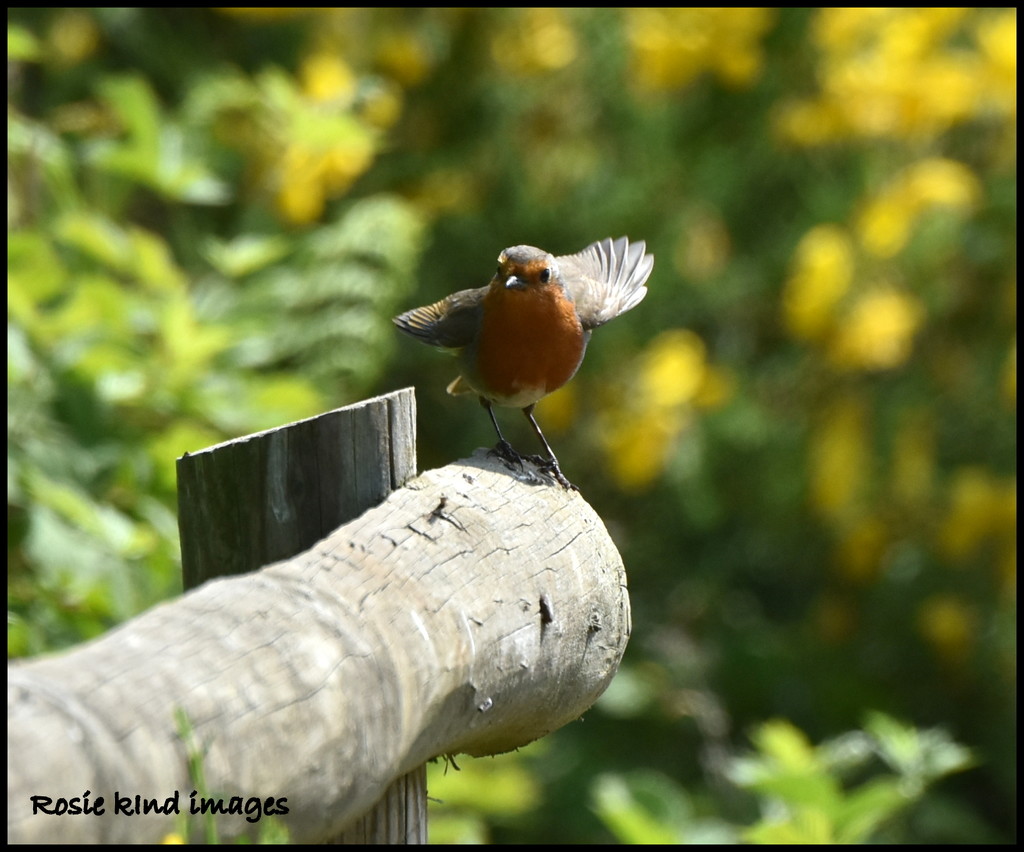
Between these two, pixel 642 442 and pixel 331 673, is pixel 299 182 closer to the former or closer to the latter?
pixel 642 442

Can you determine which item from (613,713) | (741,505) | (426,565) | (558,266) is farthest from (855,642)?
(426,565)

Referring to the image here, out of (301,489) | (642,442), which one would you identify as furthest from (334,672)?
(642,442)

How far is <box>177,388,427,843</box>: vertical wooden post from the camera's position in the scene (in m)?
1.66

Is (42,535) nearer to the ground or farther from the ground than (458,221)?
nearer to the ground

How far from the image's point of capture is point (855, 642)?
19.0 feet

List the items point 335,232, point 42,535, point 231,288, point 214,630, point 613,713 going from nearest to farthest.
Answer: point 214,630 < point 42,535 < point 231,288 < point 335,232 < point 613,713

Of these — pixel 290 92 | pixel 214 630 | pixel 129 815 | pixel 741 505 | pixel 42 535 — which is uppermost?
pixel 290 92

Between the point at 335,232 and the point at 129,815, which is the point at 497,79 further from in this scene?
the point at 129,815

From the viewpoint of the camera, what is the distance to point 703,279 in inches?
214

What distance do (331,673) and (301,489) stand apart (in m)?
0.46

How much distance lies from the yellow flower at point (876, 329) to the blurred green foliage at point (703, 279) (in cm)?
2

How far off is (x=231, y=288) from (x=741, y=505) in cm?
260

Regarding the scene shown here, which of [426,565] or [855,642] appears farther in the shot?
[855,642]

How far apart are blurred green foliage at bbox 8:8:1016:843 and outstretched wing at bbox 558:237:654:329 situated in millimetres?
1224
